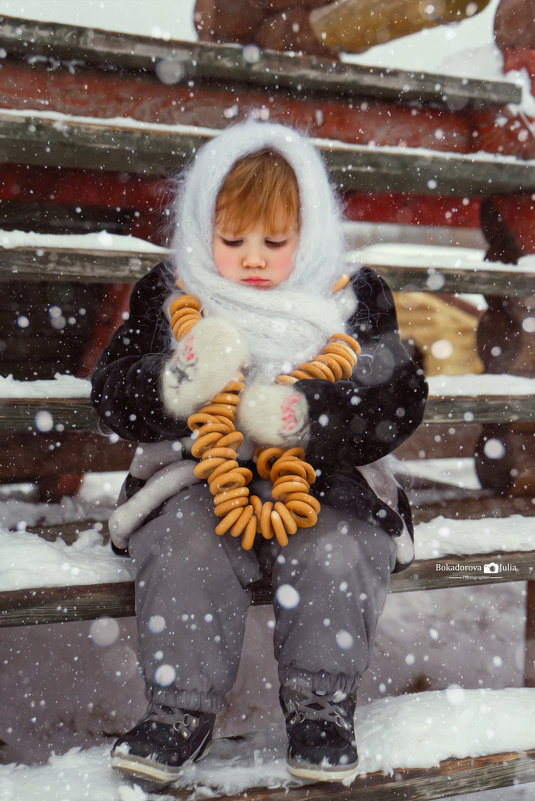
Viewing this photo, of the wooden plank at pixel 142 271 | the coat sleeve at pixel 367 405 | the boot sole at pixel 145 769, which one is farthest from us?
the wooden plank at pixel 142 271

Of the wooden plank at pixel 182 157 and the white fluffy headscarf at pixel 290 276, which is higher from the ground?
the wooden plank at pixel 182 157

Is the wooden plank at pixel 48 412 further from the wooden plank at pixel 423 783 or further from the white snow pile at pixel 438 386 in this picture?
the wooden plank at pixel 423 783

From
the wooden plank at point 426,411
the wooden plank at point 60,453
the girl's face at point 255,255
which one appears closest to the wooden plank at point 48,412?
the wooden plank at point 426,411

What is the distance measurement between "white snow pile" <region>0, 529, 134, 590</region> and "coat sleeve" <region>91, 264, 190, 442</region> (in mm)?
296

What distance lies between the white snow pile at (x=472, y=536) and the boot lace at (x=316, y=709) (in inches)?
18.4

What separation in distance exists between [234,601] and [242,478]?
231 millimetres

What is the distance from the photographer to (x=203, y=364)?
126cm

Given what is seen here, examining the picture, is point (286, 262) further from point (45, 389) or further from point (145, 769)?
point (145, 769)

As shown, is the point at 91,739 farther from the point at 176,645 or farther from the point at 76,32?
the point at 76,32

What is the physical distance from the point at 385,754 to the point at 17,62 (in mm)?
2021

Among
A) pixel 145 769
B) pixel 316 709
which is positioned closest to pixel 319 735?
pixel 316 709

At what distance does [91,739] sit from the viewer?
1.83m

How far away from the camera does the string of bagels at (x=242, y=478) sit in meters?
1.23

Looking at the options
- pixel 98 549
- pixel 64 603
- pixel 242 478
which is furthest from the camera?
pixel 98 549
